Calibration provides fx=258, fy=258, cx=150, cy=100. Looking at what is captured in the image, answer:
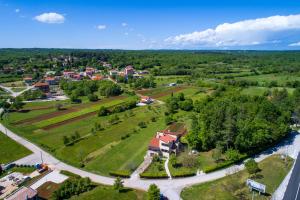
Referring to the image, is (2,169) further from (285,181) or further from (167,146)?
(285,181)

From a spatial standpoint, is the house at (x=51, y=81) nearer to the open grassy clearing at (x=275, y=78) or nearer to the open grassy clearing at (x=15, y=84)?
the open grassy clearing at (x=15, y=84)

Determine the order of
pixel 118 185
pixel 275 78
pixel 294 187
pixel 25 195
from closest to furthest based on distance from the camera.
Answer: pixel 25 195 < pixel 118 185 < pixel 294 187 < pixel 275 78

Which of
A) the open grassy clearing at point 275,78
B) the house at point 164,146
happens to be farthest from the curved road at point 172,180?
the open grassy clearing at point 275,78

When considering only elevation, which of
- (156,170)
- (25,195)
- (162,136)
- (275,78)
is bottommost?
(156,170)

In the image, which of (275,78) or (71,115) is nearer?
(71,115)


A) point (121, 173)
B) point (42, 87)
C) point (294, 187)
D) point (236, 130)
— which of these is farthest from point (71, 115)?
point (294, 187)

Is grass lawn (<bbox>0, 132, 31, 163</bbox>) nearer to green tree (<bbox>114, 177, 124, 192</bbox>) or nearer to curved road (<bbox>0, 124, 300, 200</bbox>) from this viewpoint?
curved road (<bbox>0, 124, 300, 200</bbox>)

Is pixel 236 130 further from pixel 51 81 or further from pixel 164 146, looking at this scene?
pixel 51 81
